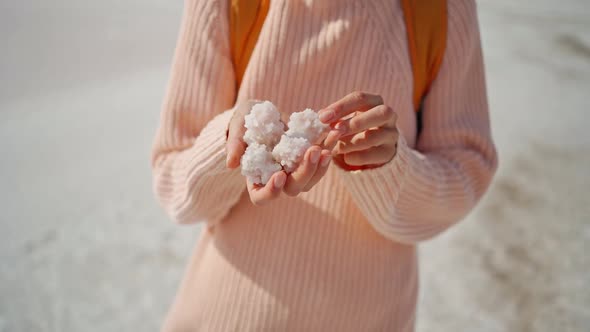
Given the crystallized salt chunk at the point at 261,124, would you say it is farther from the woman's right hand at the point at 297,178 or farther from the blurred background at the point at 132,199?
the blurred background at the point at 132,199

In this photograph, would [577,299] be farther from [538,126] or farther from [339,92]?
[339,92]

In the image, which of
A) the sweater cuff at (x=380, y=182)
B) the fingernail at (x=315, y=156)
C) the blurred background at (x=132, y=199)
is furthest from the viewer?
the blurred background at (x=132, y=199)

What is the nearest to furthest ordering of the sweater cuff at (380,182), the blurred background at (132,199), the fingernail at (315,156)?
the fingernail at (315,156)
the sweater cuff at (380,182)
the blurred background at (132,199)

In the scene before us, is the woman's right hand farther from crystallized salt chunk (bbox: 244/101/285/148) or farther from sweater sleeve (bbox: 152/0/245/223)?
sweater sleeve (bbox: 152/0/245/223)

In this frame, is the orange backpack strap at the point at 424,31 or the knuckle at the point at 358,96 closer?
the knuckle at the point at 358,96

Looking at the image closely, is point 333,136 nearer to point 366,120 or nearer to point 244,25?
point 366,120

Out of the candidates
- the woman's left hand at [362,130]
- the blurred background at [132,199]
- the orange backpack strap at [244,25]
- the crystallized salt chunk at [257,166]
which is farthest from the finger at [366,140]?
the blurred background at [132,199]

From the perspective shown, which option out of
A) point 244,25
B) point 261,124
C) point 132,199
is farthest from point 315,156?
point 132,199

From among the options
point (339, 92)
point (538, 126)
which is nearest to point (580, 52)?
point (538, 126)
